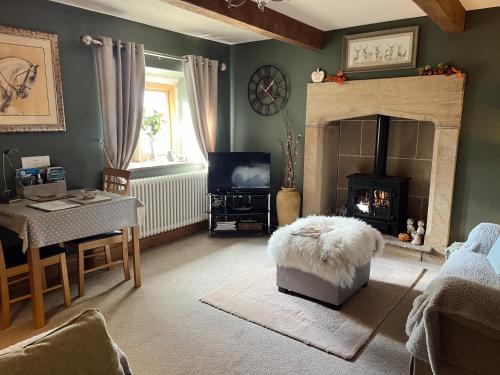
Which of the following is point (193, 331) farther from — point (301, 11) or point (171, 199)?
point (301, 11)

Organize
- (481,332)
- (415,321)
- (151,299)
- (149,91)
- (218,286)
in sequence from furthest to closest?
(149,91)
(218,286)
(151,299)
(415,321)
(481,332)

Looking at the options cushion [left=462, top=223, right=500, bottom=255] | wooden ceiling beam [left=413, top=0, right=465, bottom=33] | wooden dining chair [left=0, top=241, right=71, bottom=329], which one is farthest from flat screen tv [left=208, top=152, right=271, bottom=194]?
cushion [left=462, top=223, right=500, bottom=255]

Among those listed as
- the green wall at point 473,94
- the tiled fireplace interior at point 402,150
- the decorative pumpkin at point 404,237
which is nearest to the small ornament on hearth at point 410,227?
the decorative pumpkin at point 404,237

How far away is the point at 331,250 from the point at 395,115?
6.27ft

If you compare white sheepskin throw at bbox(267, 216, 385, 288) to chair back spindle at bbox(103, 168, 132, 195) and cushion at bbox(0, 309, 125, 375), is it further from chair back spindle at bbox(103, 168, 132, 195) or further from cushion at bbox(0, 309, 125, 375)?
cushion at bbox(0, 309, 125, 375)

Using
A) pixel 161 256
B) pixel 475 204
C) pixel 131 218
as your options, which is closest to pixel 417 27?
pixel 475 204

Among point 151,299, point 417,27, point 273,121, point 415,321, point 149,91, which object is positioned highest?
point 417,27

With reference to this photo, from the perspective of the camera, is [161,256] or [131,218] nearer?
[131,218]

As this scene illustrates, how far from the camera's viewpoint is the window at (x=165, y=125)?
4445mm

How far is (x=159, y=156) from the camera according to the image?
15.4 ft

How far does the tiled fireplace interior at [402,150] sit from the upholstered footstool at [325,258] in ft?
4.42

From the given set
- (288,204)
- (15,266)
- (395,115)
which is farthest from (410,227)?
(15,266)

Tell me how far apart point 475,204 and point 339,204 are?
1.60m

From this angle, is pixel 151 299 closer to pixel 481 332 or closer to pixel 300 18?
pixel 481 332
